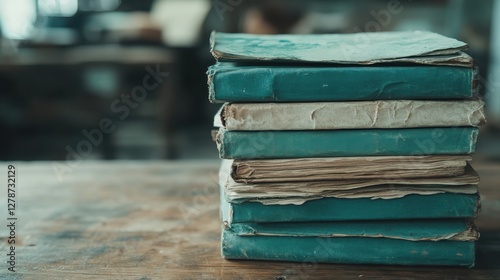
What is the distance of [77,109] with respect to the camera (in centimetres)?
381

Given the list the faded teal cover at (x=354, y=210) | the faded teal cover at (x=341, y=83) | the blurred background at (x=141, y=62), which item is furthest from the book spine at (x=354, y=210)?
the blurred background at (x=141, y=62)

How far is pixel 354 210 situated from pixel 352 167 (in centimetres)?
5

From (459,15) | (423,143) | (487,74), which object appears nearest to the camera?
(423,143)

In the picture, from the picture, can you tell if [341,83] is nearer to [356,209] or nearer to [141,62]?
[356,209]

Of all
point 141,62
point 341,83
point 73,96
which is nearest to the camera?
point 341,83

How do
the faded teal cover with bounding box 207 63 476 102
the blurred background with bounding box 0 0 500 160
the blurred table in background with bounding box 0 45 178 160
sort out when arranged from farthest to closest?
the blurred background with bounding box 0 0 500 160 → the blurred table in background with bounding box 0 45 178 160 → the faded teal cover with bounding box 207 63 476 102

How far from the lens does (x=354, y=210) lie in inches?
23.1

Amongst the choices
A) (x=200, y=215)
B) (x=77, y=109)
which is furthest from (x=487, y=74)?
(x=200, y=215)

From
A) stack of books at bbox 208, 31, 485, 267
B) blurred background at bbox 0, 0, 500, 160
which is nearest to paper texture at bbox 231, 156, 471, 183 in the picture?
stack of books at bbox 208, 31, 485, 267

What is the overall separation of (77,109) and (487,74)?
3281mm

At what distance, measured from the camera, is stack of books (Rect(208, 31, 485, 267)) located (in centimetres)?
56

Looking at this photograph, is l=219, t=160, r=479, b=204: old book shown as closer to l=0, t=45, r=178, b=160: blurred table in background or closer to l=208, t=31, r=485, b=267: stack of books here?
l=208, t=31, r=485, b=267: stack of books

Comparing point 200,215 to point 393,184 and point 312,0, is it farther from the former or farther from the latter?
point 312,0

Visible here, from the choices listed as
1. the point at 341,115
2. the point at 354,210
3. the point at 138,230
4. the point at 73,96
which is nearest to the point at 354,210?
the point at 354,210
